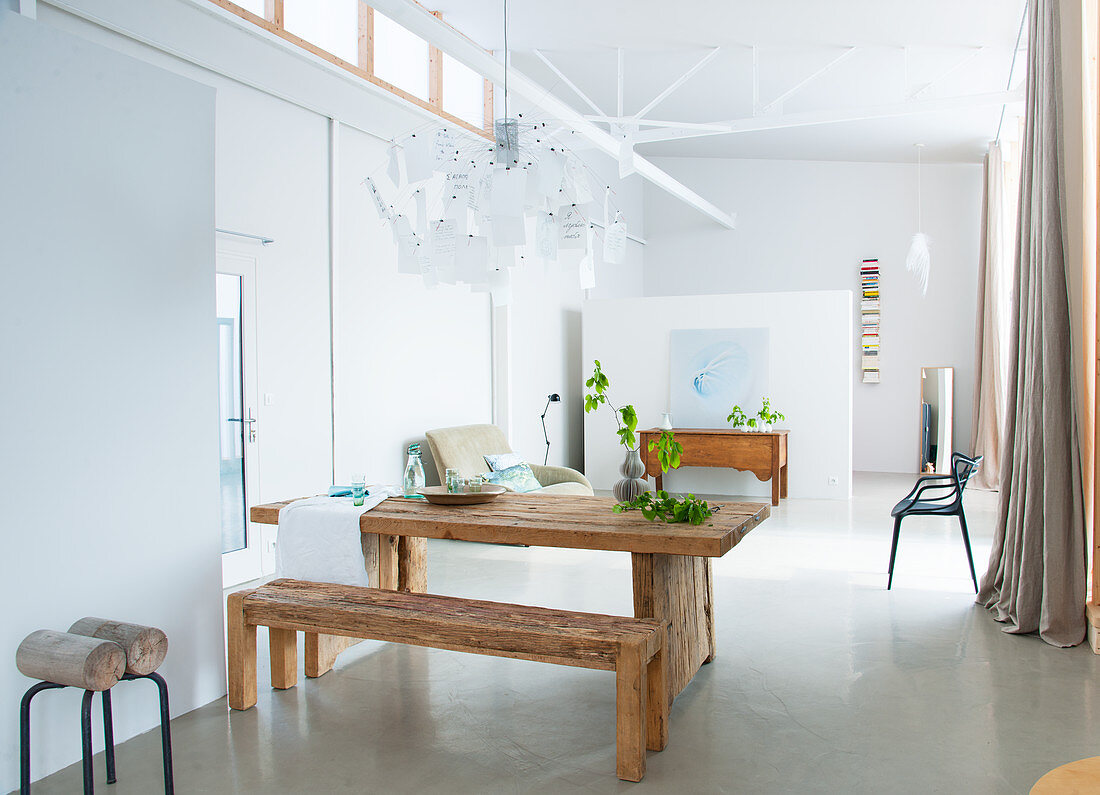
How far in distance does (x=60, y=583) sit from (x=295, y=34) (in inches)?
150

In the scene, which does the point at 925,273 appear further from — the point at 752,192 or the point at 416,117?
the point at 416,117

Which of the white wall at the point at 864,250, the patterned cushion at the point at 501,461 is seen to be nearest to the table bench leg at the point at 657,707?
the patterned cushion at the point at 501,461

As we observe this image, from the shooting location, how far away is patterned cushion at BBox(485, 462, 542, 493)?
6.52 metres

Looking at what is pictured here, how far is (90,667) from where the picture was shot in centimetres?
230

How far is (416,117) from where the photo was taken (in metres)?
6.29

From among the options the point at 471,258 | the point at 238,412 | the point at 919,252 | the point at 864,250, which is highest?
the point at 864,250

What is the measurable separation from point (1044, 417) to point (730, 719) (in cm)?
214

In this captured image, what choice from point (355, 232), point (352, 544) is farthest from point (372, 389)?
point (352, 544)

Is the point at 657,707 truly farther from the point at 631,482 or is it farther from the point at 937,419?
the point at 937,419

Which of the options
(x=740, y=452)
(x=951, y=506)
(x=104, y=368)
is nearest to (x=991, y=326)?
(x=740, y=452)

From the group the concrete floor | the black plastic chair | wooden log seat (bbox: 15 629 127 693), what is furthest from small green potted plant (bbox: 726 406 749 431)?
wooden log seat (bbox: 15 629 127 693)

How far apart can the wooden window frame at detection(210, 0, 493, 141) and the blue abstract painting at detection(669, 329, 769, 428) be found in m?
3.18

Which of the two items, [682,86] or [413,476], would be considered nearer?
[413,476]

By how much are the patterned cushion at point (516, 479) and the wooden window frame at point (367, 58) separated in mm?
2578
